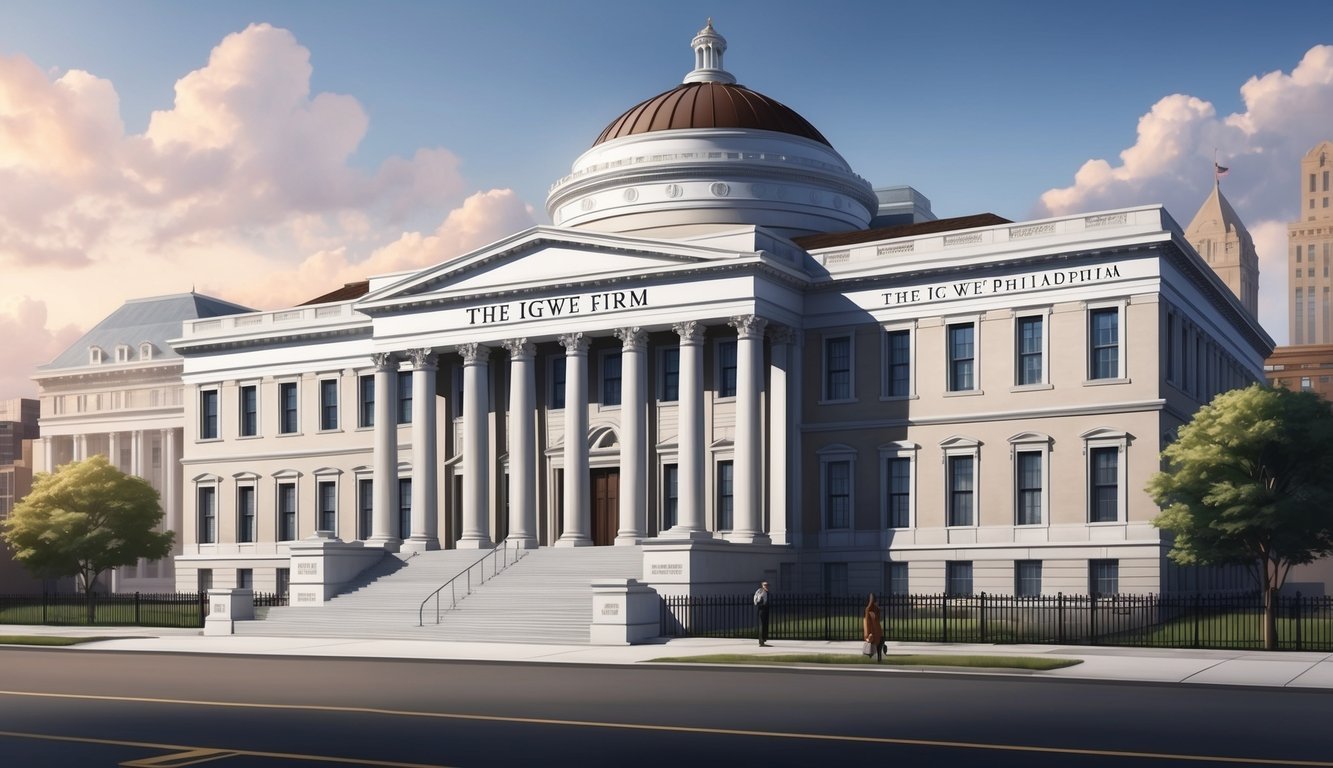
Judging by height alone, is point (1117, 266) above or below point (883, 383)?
above

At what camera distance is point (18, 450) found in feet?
538

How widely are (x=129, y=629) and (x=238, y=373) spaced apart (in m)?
18.8

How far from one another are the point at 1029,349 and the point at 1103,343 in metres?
2.55

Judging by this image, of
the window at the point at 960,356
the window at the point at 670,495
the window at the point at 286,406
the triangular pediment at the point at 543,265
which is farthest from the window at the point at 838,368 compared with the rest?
the window at the point at 286,406

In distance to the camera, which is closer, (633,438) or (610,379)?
(633,438)

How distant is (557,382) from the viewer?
5975 centimetres

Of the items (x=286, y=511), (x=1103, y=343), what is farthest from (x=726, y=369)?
(x=286, y=511)

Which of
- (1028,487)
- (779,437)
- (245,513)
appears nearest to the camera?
(1028,487)

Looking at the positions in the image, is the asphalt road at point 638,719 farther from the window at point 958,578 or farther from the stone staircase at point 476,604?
the window at point 958,578

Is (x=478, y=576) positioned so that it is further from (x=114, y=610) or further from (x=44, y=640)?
(x=114, y=610)

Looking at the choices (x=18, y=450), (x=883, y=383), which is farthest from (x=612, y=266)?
(x=18, y=450)

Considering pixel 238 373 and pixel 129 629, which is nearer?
pixel 129 629

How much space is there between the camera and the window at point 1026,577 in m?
51.2

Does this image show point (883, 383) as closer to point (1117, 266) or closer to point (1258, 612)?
point (1117, 266)
